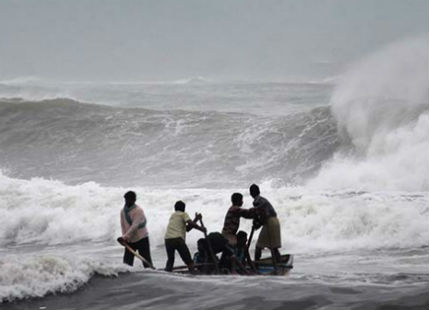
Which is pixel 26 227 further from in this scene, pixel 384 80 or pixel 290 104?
pixel 290 104

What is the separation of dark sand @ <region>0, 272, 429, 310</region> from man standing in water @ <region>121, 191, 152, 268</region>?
193cm

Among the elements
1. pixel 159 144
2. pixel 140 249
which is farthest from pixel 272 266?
pixel 159 144

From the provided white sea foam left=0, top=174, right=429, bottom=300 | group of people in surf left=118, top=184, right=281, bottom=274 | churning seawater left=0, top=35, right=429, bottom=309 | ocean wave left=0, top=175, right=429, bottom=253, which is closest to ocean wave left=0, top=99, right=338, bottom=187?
churning seawater left=0, top=35, right=429, bottom=309

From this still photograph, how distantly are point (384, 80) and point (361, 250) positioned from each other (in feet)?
65.3

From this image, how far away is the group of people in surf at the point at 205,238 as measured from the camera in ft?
34.8

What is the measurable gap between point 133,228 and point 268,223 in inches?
74.0

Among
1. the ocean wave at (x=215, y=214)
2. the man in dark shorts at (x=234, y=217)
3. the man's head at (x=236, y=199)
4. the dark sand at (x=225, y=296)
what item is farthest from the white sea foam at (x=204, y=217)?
the dark sand at (x=225, y=296)

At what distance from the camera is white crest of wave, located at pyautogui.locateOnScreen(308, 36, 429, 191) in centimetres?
2020

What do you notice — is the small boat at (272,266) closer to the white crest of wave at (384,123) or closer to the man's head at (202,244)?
the man's head at (202,244)

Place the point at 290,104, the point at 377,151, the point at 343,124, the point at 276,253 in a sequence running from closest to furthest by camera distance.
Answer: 1. the point at 276,253
2. the point at 377,151
3. the point at 343,124
4. the point at 290,104

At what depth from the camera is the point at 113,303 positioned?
7961 mm

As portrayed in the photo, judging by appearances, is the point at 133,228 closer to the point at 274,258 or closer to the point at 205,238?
the point at 205,238

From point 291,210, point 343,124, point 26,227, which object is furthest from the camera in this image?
point 343,124

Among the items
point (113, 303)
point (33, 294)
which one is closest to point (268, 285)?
point (113, 303)
